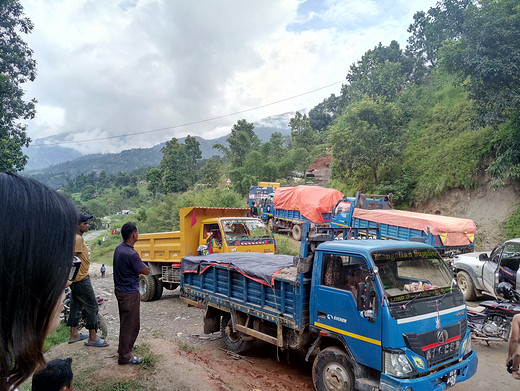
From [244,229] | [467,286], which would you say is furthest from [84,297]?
[467,286]

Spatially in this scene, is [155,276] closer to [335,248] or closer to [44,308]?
[335,248]

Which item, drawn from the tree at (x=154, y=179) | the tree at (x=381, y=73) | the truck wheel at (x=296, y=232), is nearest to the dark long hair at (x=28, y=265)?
the truck wheel at (x=296, y=232)

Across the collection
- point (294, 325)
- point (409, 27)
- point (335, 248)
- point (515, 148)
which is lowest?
point (294, 325)

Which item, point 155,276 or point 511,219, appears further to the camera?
point 511,219

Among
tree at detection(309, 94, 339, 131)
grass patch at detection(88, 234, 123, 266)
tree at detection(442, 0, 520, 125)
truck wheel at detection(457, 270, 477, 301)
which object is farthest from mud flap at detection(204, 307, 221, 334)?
tree at detection(309, 94, 339, 131)

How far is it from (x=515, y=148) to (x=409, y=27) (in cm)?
2409

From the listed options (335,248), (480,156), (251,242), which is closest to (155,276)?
(251,242)

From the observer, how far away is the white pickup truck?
680cm

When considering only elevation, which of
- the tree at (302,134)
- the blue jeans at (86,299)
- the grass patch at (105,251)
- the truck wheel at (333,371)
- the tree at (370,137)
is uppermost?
the tree at (302,134)

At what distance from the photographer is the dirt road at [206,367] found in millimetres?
4164

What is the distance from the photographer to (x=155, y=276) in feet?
32.1

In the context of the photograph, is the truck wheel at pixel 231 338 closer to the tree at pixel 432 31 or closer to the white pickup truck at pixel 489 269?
the white pickup truck at pixel 489 269

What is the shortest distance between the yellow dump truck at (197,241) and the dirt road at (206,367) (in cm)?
215

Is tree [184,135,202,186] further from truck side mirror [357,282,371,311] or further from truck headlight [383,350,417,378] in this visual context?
truck headlight [383,350,417,378]
